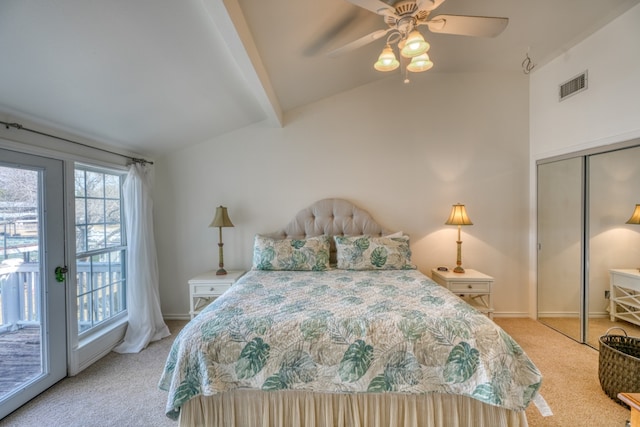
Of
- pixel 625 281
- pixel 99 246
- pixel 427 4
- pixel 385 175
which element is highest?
pixel 427 4

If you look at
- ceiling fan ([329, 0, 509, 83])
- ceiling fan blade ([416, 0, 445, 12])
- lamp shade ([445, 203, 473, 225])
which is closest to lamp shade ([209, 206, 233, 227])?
ceiling fan ([329, 0, 509, 83])

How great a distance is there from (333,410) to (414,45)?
7.57 ft

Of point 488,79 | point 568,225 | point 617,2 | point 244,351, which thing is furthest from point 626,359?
point 488,79

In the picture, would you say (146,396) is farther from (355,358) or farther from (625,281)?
(625,281)

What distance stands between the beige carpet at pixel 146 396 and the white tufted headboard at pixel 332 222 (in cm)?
181

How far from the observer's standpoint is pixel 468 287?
300 cm

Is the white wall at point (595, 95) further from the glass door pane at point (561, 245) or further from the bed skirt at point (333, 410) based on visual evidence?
the bed skirt at point (333, 410)

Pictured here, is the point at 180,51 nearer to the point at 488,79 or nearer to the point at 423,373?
the point at 423,373

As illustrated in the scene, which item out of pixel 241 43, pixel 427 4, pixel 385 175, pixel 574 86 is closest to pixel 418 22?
pixel 427 4

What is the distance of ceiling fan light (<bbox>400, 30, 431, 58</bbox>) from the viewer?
1828mm

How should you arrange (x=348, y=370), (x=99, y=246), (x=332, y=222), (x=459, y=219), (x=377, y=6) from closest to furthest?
(x=348, y=370) → (x=377, y=6) → (x=99, y=246) → (x=459, y=219) → (x=332, y=222)

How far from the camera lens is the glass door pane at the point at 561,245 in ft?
9.43

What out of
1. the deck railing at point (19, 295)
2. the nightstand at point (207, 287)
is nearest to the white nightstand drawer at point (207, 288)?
the nightstand at point (207, 287)

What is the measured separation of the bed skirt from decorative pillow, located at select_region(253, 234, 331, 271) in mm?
1420
